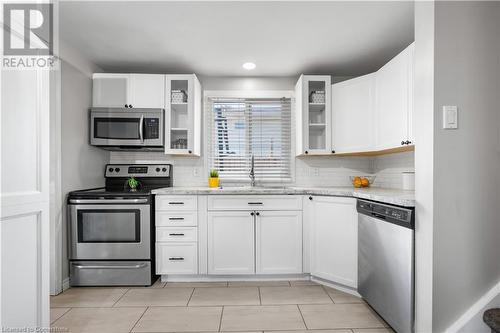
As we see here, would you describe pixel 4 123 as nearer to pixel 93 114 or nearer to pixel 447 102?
pixel 93 114

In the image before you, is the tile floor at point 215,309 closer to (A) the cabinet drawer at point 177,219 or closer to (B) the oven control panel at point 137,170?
(A) the cabinet drawer at point 177,219

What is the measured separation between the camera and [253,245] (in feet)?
9.54

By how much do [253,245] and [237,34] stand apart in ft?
6.60

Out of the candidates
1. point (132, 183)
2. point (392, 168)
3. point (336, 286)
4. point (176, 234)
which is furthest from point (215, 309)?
point (392, 168)

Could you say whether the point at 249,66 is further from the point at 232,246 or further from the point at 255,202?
the point at 232,246

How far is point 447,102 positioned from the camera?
1629 millimetres

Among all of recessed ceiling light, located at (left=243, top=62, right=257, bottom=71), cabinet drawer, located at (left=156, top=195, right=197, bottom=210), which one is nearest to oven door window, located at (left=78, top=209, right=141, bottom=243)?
cabinet drawer, located at (left=156, top=195, right=197, bottom=210)

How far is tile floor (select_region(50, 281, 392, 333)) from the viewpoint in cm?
206

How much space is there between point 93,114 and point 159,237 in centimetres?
153

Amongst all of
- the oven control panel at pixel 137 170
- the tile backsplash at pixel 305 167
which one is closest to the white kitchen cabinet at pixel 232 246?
the tile backsplash at pixel 305 167

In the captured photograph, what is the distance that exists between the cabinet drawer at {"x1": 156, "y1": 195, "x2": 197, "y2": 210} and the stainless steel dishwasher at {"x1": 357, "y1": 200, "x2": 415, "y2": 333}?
62.7 inches

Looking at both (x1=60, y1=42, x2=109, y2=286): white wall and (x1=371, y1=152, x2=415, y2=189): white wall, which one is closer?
(x1=60, y1=42, x2=109, y2=286): white wall

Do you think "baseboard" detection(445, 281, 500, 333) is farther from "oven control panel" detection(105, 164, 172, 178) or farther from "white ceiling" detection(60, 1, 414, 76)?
"oven control panel" detection(105, 164, 172, 178)

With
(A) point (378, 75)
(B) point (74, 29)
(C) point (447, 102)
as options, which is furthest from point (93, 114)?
(C) point (447, 102)
